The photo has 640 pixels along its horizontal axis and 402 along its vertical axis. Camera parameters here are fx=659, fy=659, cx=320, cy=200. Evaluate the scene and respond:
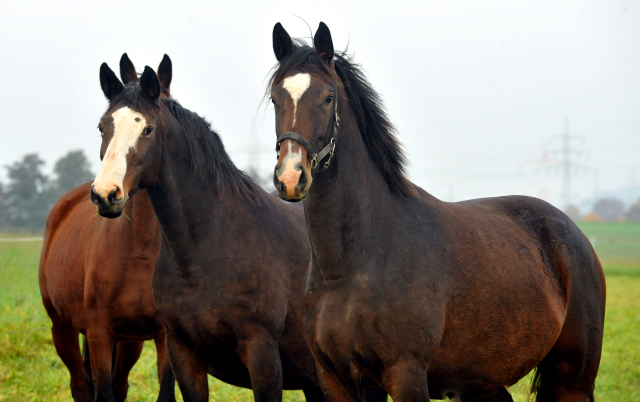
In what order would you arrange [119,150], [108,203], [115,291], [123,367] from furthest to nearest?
1. [123,367]
2. [115,291]
3. [119,150]
4. [108,203]

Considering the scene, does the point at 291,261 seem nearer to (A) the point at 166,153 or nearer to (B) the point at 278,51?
(A) the point at 166,153

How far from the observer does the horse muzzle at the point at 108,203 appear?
364 cm

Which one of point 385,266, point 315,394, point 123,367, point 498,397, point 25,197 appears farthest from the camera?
point 25,197

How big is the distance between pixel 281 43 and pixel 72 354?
4206mm

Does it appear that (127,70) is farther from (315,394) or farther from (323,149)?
(315,394)

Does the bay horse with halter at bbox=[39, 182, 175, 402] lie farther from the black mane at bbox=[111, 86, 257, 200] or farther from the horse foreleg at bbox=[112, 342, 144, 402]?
A: the black mane at bbox=[111, 86, 257, 200]

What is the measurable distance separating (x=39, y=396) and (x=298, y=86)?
4759 millimetres

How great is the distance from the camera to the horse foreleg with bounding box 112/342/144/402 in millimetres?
5871

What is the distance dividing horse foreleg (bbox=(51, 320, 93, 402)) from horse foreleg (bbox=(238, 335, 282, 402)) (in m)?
2.61

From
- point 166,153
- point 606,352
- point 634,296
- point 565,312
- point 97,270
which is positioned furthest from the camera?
point 634,296

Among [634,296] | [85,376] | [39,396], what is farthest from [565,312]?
[634,296]

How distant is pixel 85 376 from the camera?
19.9 ft

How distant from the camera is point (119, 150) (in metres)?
3.86

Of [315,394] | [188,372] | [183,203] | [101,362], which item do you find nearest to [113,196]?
[183,203]
